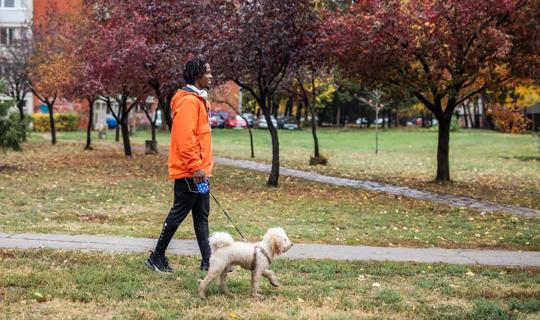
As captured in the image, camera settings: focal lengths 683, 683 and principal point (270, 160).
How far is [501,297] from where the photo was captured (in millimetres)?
5887

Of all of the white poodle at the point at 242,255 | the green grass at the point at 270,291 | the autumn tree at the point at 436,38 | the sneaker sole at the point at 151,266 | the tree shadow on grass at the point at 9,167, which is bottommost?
the green grass at the point at 270,291

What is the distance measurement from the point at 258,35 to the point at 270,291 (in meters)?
9.54

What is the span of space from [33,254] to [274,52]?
9.10 meters

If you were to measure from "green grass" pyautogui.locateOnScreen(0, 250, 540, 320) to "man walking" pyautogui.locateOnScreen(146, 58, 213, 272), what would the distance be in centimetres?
41

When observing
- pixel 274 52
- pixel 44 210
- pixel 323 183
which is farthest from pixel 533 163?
pixel 44 210

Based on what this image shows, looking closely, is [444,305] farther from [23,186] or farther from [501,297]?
[23,186]

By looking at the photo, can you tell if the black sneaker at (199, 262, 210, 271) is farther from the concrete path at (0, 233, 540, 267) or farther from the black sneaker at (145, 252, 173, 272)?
the concrete path at (0, 233, 540, 267)

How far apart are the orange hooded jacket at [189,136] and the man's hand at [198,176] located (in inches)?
1.5

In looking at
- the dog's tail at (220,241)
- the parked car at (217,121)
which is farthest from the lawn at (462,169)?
the parked car at (217,121)

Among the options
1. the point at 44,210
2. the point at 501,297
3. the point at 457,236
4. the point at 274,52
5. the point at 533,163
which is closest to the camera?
the point at 501,297

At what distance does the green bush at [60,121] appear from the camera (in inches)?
1938

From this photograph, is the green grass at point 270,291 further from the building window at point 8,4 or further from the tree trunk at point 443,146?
the building window at point 8,4

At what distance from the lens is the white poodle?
5.54m

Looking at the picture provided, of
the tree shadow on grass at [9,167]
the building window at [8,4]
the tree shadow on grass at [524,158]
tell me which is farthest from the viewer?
the building window at [8,4]
